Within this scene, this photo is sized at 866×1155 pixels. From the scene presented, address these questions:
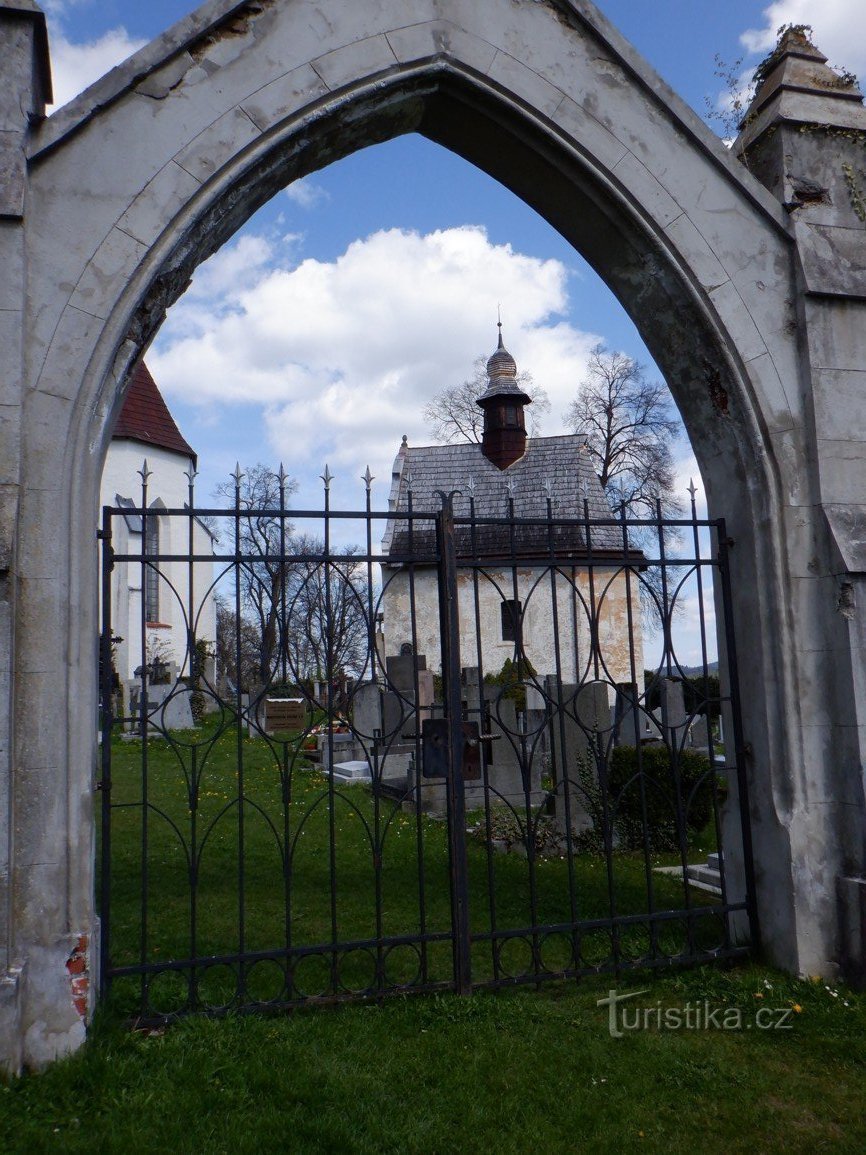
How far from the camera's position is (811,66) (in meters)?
5.41

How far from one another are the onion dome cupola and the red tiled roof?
34.1 feet

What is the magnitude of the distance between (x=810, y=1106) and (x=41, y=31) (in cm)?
570

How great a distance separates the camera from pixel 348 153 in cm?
510

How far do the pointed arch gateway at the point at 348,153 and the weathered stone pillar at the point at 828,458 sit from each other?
39 millimetres

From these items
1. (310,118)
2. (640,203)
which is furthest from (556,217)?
(310,118)

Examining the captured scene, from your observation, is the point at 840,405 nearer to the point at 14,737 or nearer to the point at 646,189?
the point at 646,189

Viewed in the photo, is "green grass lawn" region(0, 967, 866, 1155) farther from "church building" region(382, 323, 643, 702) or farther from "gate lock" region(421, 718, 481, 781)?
"church building" region(382, 323, 643, 702)

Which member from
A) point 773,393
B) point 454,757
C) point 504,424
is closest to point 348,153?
point 773,393

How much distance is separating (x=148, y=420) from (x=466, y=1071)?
28.5 metres

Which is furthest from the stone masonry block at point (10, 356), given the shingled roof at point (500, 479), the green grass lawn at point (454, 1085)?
the shingled roof at point (500, 479)

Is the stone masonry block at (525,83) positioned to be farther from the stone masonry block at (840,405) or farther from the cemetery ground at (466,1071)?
the cemetery ground at (466,1071)

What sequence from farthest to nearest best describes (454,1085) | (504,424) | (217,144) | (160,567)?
1. (504,424)
2. (160,567)
3. (217,144)
4. (454,1085)

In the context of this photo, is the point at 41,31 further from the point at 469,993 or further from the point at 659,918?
the point at 659,918

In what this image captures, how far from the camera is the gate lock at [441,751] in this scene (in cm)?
466
